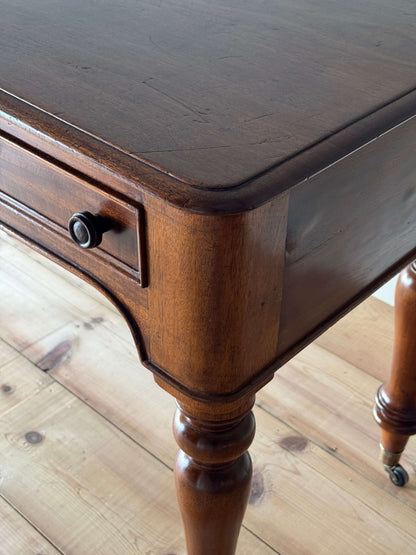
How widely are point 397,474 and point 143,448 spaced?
0.39 m

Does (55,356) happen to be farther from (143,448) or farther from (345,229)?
(345,229)

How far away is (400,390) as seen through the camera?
961mm

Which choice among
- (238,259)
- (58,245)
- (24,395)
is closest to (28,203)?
(58,245)

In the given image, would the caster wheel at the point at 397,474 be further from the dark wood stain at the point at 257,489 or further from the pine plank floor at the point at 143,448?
the dark wood stain at the point at 257,489

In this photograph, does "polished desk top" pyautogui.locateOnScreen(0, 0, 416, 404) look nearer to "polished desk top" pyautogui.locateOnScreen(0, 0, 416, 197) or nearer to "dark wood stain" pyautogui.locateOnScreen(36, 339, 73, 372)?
"polished desk top" pyautogui.locateOnScreen(0, 0, 416, 197)

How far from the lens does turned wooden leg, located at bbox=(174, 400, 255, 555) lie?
56cm

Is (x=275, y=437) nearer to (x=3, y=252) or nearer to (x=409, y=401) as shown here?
(x=409, y=401)

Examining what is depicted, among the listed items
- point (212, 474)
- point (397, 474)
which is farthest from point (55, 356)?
point (212, 474)

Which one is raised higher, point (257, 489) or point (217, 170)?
point (217, 170)

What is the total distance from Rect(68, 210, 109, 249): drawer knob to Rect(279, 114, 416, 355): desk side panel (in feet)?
0.44

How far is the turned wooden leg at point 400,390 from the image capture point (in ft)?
2.92

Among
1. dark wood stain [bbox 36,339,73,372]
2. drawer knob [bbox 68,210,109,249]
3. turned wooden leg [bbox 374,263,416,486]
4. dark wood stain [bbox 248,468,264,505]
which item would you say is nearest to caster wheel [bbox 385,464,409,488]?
turned wooden leg [bbox 374,263,416,486]

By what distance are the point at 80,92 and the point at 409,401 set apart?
66 centimetres

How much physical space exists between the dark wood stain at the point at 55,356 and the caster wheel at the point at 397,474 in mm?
598
